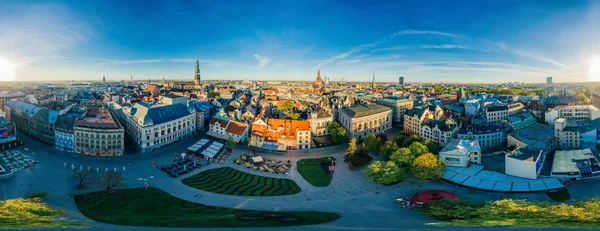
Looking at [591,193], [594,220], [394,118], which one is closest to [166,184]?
[594,220]

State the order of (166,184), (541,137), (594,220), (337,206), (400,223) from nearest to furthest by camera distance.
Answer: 1. (594,220)
2. (400,223)
3. (337,206)
4. (166,184)
5. (541,137)

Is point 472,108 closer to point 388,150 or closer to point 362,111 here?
point 362,111

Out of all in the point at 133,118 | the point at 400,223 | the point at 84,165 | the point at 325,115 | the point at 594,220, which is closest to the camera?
the point at 594,220

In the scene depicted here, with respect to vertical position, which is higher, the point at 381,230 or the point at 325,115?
the point at 325,115

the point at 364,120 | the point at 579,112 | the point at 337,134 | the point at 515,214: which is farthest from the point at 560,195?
the point at 579,112

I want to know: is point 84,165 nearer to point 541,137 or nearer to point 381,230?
point 381,230

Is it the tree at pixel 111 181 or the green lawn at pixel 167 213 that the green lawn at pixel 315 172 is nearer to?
the green lawn at pixel 167 213

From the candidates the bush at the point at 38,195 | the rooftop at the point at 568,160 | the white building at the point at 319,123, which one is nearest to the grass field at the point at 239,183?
the bush at the point at 38,195
